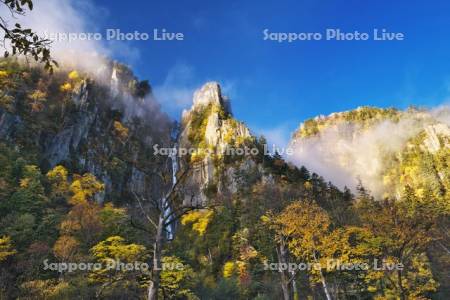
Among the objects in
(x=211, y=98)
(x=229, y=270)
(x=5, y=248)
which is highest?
(x=211, y=98)

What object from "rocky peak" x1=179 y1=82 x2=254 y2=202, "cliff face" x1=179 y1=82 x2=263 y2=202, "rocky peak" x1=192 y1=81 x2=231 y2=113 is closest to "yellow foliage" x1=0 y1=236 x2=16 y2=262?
"cliff face" x1=179 y1=82 x2=263 y2=202

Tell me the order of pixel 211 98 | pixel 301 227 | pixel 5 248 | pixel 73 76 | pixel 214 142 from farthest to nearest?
1. pixel 211 98
2. pixel 73 76
3. pixel 214 142
4. pixel 5 248
5. pixel 301 227

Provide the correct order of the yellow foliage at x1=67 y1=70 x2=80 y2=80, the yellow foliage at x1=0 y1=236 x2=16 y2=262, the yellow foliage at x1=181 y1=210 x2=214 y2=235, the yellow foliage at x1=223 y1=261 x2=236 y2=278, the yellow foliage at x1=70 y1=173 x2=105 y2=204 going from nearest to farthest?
the yellow foliage at x1=0 y1=236 x2=16 y2=262
the yellow foliage at x1=223 y1=261 x2=236 y2=278
the yellow foliage at x1=70 y1=173 x2=105 y2=204
the yellow foliage at x1=181 y1=210 x2=214 y2=235
the yellow foliage at x1=67 y1=70 x2=80 y2=80

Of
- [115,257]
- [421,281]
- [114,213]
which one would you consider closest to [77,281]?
[115,257]

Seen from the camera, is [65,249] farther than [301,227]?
Yes

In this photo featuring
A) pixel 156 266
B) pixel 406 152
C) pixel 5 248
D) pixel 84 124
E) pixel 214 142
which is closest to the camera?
pixel 156 266

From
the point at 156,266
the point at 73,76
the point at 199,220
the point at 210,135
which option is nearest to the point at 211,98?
the point at 210,135

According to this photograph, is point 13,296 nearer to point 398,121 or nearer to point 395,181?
point 395,181

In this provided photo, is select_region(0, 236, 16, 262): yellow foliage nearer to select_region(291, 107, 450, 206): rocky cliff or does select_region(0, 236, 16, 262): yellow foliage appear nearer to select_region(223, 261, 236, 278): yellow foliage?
select_region(223, 261, 236, 278): yellow foliage

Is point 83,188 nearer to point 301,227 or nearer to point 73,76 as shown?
point 301,227
